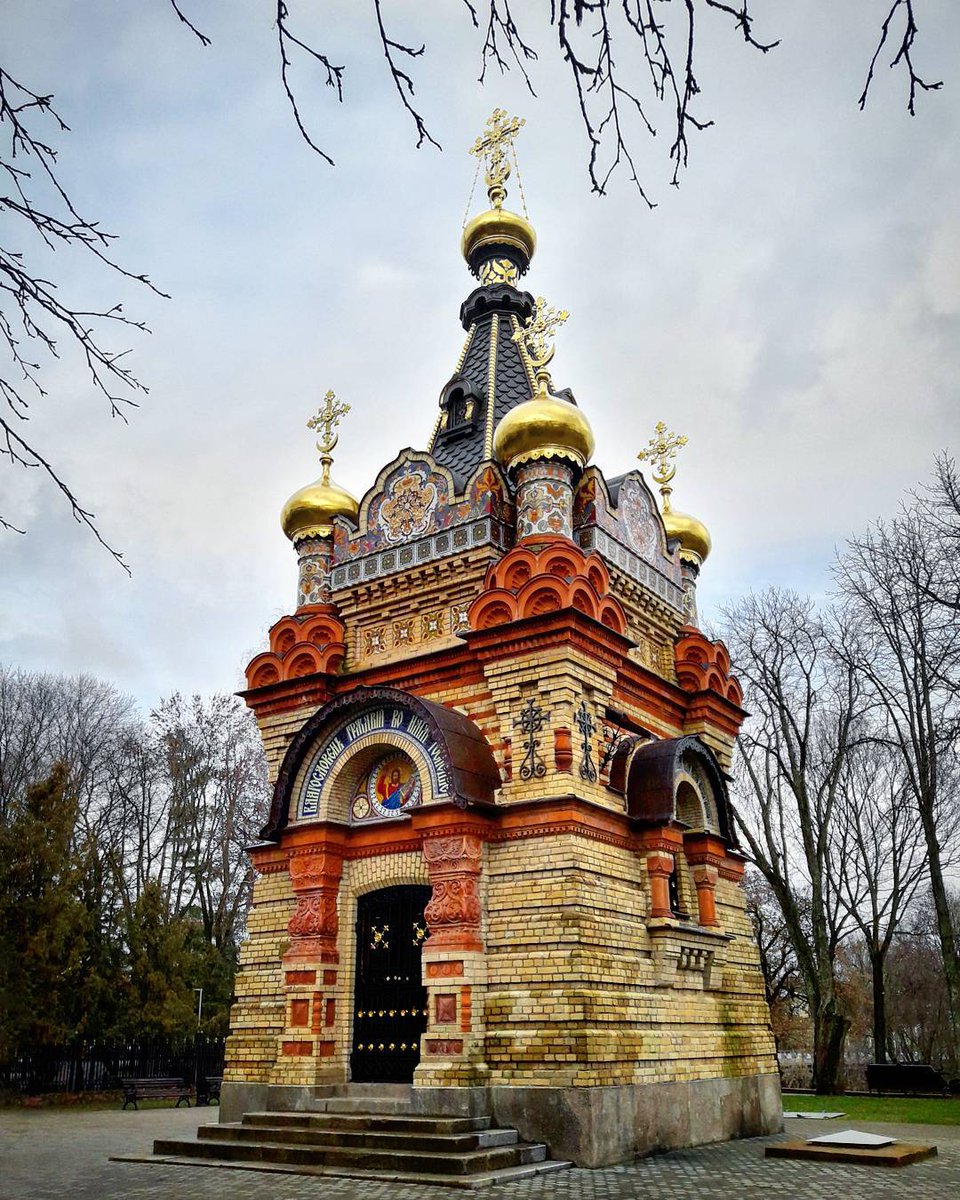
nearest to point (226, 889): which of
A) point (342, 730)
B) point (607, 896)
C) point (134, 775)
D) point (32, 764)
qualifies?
point (134, 775)

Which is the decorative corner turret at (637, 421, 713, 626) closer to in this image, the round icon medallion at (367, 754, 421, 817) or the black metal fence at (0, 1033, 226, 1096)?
the round icon medallion at (367, 754, 421, 817)

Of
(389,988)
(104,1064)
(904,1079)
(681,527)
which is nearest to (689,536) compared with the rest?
(681,527)

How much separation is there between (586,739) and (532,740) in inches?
22.7

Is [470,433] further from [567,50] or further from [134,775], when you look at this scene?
[134,775]

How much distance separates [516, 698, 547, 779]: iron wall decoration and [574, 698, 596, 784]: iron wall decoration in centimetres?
39

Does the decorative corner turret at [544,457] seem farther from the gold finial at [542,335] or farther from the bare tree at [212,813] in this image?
the bare tree at [212,813]

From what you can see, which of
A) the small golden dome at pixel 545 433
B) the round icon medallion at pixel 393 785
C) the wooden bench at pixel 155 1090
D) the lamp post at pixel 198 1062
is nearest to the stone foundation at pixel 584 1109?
the round icon medallion at pixel 393 785

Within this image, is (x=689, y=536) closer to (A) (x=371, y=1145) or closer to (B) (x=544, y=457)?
(B) (x=544, y=457)

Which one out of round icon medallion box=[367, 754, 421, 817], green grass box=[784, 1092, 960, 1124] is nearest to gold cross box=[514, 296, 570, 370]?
round icon medallion box=[367, 754, 421, 817]

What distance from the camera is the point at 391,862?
1109cm

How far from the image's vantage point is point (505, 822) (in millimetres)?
10312

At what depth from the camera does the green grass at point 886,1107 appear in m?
14.6

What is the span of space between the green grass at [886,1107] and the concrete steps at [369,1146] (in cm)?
816

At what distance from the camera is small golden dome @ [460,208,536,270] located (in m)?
16.2
